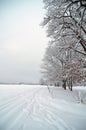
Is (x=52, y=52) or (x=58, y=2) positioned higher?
(x=52, y=52)

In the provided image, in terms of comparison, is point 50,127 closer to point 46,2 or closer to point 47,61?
point 46,2

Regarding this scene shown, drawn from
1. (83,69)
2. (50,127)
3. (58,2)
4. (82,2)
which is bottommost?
(50,127)

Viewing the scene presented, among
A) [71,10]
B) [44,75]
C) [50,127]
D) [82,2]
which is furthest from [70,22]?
[44,75]

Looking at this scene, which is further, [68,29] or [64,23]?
[68,29]

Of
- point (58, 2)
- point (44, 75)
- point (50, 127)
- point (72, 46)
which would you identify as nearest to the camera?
point (50, 127)

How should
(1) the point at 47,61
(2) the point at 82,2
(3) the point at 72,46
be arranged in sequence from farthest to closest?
(1) the point at 47,61
(3) the point at 72,46
(2) the point at 82,2

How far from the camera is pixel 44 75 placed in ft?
124

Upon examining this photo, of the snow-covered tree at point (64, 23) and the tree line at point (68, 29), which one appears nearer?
the tree line at point (68, 29)

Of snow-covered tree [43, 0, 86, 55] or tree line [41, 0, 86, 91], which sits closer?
tree line [41, 0, 86, 91]

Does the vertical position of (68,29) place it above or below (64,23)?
below

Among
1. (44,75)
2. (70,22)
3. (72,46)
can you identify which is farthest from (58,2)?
(44,75)

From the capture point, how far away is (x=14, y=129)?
4.50 meters

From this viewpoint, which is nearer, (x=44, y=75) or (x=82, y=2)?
(x=82, y=2)

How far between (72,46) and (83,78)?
9.42 feet
